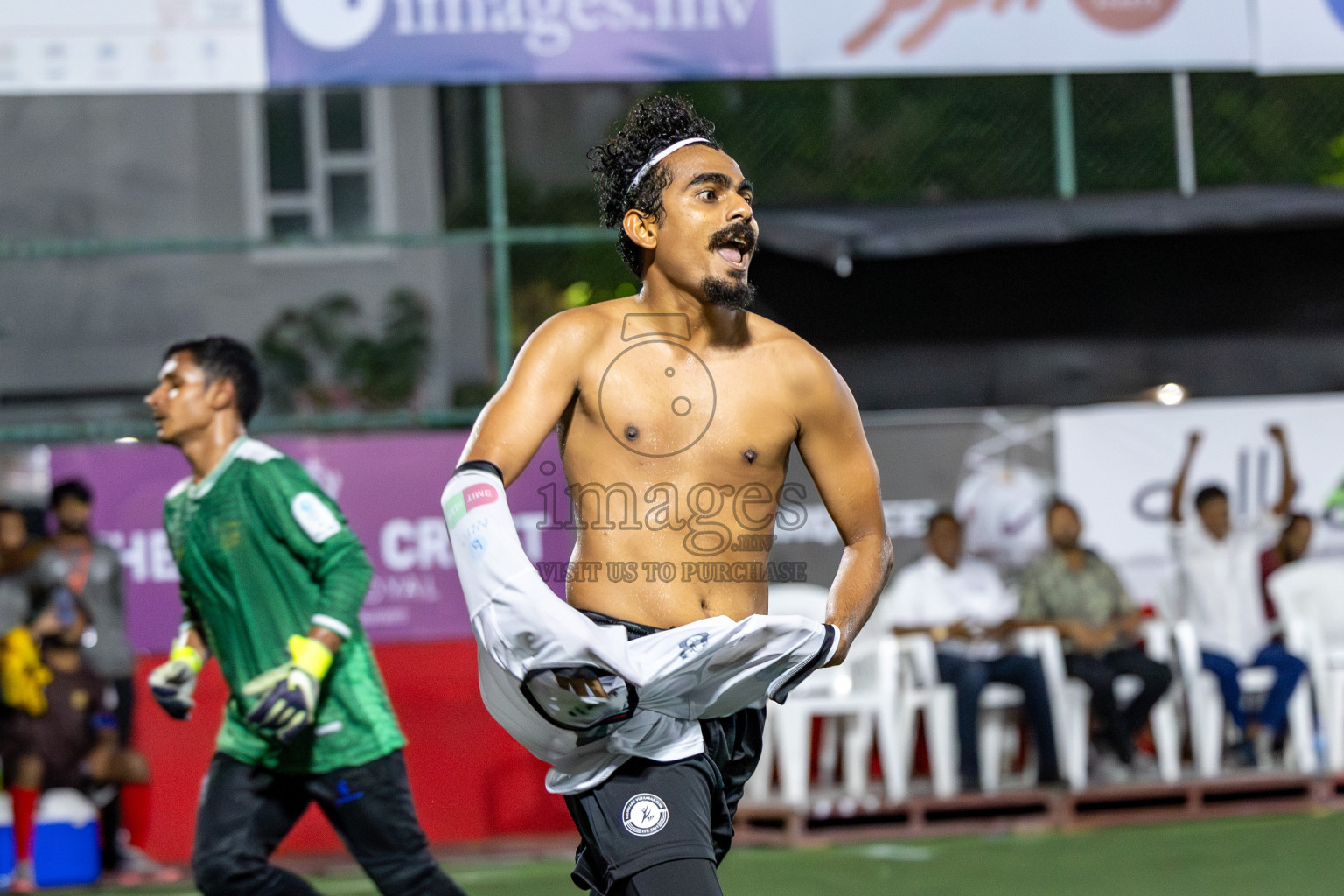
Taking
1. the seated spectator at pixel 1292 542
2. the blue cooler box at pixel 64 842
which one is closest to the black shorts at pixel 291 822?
the blue cooler box at pixel 64 842

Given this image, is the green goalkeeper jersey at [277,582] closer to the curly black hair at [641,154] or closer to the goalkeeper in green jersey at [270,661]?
the goalkeeper in green jersey at [270,661]

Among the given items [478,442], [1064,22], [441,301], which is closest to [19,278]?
[441,301]

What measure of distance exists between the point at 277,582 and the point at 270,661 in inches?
8.6

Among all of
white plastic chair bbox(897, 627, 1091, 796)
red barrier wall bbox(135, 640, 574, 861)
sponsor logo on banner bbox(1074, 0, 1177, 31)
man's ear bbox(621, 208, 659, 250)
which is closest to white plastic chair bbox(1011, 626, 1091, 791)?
white plastic chair bbox(897, 627, 1091, 796)

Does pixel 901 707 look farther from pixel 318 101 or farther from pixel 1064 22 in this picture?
pixel 318 101

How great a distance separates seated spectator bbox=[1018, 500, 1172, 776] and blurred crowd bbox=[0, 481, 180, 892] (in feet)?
14.0

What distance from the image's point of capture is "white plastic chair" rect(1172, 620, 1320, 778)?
802cm

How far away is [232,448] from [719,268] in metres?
1.91

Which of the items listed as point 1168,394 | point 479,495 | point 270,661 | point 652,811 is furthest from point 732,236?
point 1168,394

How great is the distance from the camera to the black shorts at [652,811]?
3295mm

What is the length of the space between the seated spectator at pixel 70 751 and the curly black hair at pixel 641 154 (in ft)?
15.0

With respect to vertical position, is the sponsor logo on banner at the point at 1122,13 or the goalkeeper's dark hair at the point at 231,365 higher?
the sponsor logo on banner at the point at 1122,13

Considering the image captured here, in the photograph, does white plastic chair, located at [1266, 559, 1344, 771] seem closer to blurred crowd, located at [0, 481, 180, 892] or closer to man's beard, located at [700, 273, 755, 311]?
blurred crowd, located at [0, 481, 180, 892]

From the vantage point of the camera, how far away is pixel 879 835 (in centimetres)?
760
